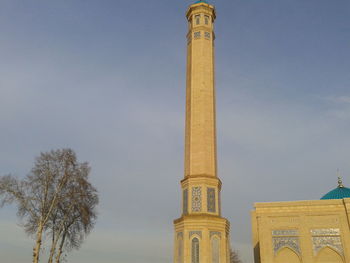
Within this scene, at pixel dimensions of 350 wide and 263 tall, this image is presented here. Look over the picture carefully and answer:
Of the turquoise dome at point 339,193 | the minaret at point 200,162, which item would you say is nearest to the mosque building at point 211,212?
the minaret at point 200,162

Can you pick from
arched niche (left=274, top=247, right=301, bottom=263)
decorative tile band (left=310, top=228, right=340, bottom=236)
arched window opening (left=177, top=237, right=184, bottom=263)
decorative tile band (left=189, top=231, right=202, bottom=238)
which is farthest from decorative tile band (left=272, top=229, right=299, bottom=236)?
arched window opening (left=177, top=237, right=184, bottom=263)

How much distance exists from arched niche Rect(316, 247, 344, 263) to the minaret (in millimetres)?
7447

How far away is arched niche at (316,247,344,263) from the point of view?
75.2ft

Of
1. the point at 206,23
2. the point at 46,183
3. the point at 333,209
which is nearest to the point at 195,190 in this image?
the point at 46,183

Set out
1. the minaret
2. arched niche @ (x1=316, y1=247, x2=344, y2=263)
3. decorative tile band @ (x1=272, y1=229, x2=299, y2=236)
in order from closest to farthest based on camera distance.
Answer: the minaret < arched niche @ (x1=316, y1=247, x2=344, y2=263) < decorative tile band @ (x1=272, y1=229, x2=299, y2=236)

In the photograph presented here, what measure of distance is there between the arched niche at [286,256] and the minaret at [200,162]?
578 cm

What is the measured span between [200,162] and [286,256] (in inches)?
351

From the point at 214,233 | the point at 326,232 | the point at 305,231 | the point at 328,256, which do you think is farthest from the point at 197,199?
the point at 328,256

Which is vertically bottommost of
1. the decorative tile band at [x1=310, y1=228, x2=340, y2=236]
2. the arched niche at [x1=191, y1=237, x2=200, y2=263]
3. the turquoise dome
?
the arched niche at [x1=191, y1=237, x2=200, y2=263]

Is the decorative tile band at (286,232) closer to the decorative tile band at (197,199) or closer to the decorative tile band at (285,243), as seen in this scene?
the decorative tile band at (285,243)

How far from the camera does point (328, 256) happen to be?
75.9 feet

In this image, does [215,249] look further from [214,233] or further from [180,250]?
[180,250]

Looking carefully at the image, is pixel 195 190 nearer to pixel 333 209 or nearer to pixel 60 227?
pixel 60 227

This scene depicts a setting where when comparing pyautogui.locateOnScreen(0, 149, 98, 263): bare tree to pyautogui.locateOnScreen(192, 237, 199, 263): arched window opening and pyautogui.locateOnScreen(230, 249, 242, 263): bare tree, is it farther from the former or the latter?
pyautogui.locateOnScreen(230, 249, 242, 263): bare tree
